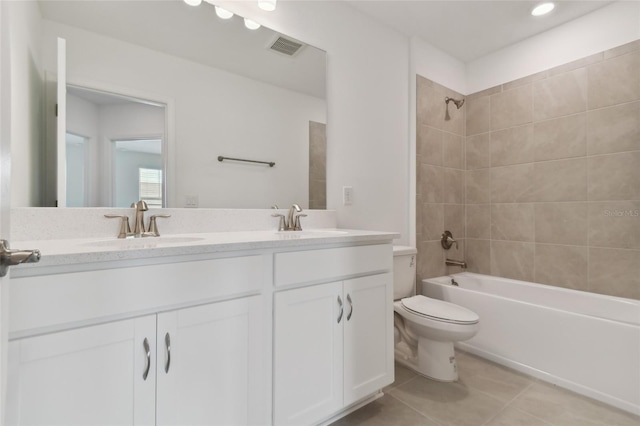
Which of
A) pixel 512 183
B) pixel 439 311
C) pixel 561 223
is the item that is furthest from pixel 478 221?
pixel 439 311

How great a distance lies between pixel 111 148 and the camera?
4.15ft

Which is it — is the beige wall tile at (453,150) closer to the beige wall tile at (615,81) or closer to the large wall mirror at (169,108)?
the beige wall tile at (615,81)

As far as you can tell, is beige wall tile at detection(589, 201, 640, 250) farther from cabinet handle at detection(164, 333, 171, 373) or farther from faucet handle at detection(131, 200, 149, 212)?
faucet handle at detection(131, 200, 149, 212)

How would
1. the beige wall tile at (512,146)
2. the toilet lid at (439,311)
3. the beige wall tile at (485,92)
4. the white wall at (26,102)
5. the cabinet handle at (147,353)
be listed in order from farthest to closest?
the beige wall tile at (485,92), the beige wall tile at (512,146), the toilet lid at (439,311), the white wall at (26,102), the cabinet handle at (147,353)

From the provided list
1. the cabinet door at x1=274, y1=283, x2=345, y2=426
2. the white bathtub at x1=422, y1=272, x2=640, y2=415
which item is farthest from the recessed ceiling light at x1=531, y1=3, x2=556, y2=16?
the cabinet door at x1=274, y1=283, x2=345, y2=426

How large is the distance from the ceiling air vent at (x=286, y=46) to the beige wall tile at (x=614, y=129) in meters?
2.06

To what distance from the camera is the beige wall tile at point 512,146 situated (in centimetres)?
231

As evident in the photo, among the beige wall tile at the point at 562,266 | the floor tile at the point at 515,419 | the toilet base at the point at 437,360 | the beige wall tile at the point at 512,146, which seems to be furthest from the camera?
the beige wall tile at the point at 512,146

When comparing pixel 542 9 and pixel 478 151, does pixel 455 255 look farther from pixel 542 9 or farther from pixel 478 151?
pixel 542 9

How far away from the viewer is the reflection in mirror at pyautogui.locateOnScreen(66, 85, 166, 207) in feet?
3.95

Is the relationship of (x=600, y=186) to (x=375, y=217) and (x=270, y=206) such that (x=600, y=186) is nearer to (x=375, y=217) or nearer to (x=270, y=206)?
(x=375, y=217)

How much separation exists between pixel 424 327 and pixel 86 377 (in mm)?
1570

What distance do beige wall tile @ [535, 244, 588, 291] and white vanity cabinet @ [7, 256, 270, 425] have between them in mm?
2238

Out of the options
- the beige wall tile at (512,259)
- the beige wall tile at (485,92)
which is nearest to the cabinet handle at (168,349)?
the beige wall tile at (512,259)
